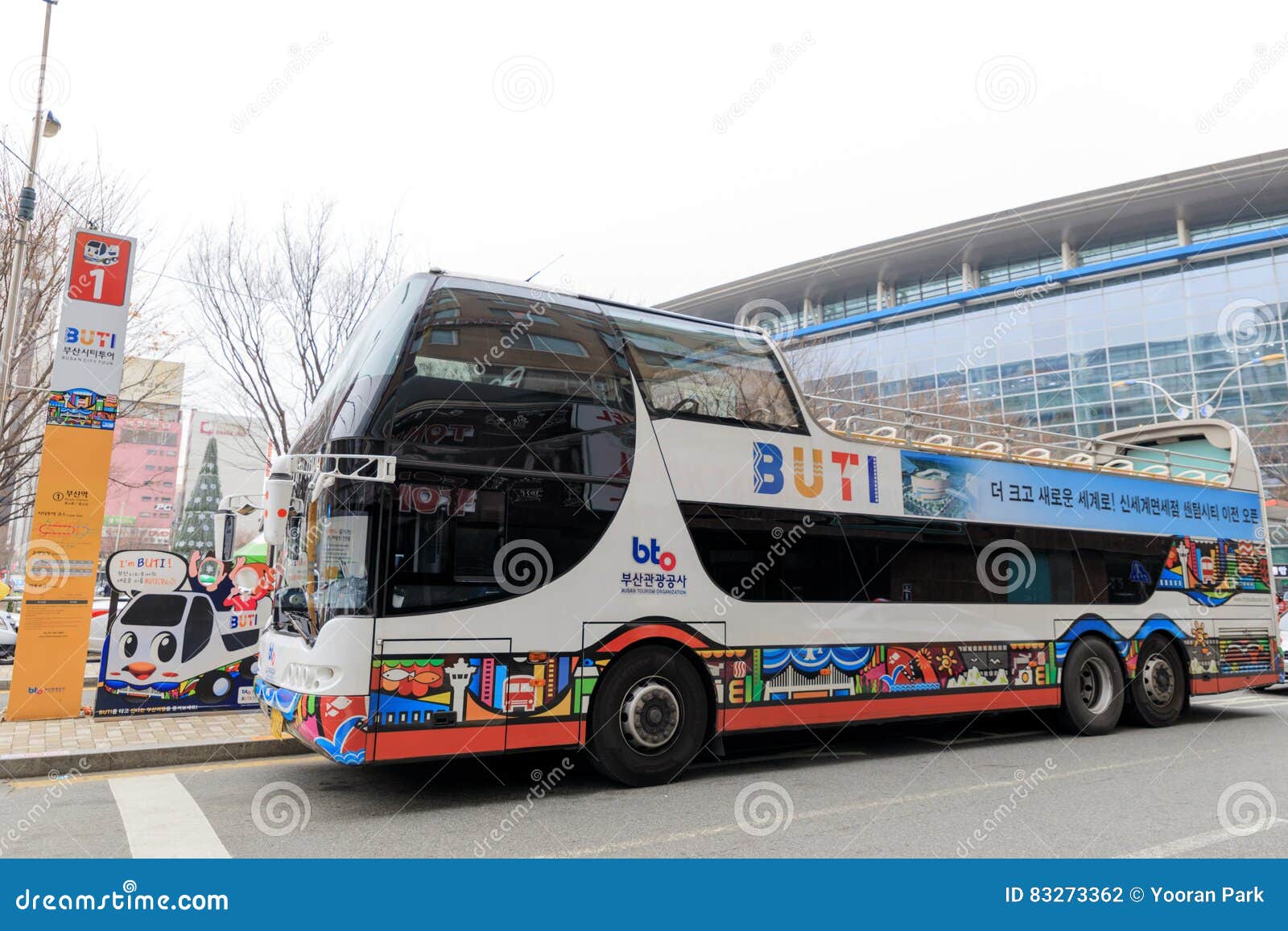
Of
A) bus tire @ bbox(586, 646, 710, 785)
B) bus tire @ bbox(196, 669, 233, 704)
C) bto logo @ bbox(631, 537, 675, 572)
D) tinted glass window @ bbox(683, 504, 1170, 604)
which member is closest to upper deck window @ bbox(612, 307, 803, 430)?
tinted glass window @ bbox(683, 504, 1170, 604)

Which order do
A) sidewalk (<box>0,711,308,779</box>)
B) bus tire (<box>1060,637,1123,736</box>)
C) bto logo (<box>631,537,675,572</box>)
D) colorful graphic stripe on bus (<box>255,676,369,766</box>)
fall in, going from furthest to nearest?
bus tire (<box>1060,637,1123,736</box>) → sidewalk (<box>0,711,308,779</box>) → bto logo (<box>631,537,675,572</box>) → colorful graphic stripe on bus (<box>255,676,369,766</box>)

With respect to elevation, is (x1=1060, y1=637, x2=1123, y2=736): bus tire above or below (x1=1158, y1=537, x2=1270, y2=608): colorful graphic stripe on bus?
below

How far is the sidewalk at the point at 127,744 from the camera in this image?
689 cm

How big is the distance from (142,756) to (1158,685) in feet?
36.0

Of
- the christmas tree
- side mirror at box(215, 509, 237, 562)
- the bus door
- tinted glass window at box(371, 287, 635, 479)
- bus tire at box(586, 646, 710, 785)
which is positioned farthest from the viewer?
the christmas tree

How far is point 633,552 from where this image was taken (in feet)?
21.9

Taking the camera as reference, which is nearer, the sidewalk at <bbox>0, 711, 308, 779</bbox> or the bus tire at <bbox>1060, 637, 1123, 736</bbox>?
the sidewalk at <bbox>0, 711, 308, 779</bbox>

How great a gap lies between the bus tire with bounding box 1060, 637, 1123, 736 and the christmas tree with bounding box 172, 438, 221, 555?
60.9 meters

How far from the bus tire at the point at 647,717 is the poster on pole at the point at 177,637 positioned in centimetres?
467

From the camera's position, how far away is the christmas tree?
201ft

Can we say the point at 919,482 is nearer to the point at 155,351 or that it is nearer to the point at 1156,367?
the point at 155,351

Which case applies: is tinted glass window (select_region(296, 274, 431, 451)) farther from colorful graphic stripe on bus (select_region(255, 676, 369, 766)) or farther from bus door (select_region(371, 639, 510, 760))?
colorful graphic stripe on bus (select_region(255, 676, 369, 766))

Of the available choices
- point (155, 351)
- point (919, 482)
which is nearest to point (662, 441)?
point (919, 482)

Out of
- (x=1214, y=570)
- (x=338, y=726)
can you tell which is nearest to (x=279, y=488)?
(x=338, y=726)
